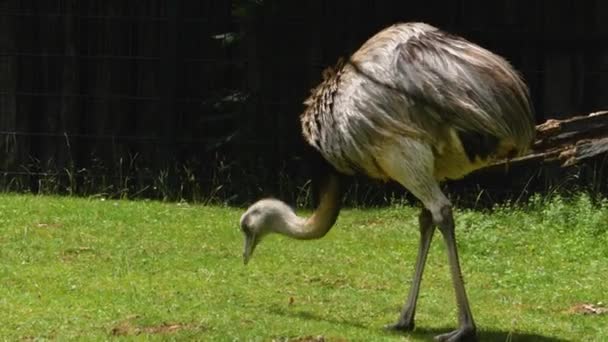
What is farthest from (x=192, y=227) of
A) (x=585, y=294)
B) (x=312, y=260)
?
(x=585, y=294)

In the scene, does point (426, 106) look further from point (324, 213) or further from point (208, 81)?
point (208, 81)

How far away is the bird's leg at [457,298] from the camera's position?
792 cm

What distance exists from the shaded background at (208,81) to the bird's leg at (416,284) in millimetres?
4564

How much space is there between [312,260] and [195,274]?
0.95m

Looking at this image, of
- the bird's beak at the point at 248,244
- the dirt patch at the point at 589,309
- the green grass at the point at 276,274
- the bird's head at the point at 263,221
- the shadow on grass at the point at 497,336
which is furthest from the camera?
the bird's beak at the point at 248,244

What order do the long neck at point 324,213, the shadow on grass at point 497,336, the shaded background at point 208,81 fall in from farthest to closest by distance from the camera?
the shaded background at point 208,81
the long neck at point 324,213
the shadow on grass at point 497,336

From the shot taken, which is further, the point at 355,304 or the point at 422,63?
the point at 355,304

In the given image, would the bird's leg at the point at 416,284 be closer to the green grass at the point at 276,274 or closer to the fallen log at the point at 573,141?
the green grass at the point at 276,274

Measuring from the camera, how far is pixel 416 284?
838cm

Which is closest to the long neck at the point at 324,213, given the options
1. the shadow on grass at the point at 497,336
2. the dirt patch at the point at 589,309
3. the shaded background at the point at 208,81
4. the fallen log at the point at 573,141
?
the shadow on grass at the point at 497,336

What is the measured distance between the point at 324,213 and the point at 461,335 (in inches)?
47.8

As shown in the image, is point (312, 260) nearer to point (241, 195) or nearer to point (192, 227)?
→ point (192, 227)

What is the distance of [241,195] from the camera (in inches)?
523

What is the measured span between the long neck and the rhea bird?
32cm
